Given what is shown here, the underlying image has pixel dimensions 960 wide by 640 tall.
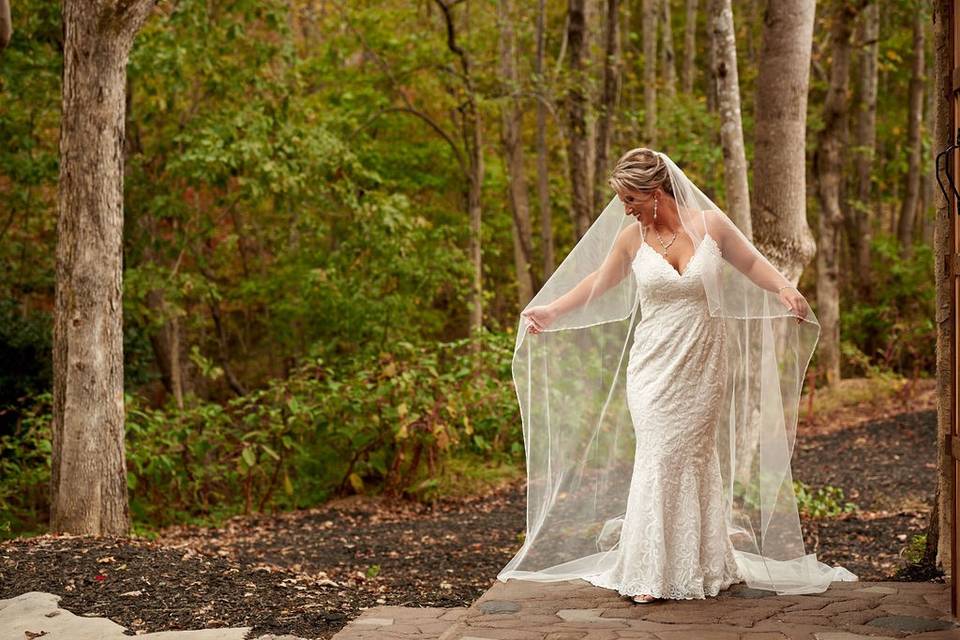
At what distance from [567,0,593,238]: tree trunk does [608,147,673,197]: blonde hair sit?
7.25 meters

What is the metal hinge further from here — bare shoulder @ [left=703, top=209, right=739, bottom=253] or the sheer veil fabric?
bare shoulder @ [left=703, top=209, right=739, bottom=253]

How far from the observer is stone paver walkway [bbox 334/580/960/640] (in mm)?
4227

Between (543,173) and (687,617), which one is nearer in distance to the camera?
(687,617)

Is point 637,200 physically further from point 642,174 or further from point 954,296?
point 954,296

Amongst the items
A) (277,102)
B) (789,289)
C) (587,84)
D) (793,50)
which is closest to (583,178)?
(587,84)

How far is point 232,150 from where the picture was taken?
11.0 meters

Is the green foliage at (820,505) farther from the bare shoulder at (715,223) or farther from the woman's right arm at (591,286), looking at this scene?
the bare shoulder at (715,223)

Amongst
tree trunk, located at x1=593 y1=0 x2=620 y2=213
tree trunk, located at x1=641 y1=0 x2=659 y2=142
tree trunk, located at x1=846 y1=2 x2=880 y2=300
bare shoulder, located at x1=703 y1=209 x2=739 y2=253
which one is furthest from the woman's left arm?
tree trunk, located at x1=846 y1=2 x2=880 y2=300

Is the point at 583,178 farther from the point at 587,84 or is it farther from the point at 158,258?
the point at 158,258

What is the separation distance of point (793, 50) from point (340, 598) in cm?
509

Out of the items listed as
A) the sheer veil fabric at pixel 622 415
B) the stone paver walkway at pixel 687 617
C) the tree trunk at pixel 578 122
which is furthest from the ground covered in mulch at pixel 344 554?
the tree trunk at pixel 578 122

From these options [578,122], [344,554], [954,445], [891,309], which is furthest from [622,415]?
[891,309]

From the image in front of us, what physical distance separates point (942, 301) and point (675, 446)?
141cm

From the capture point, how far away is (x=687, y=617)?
178 inches
